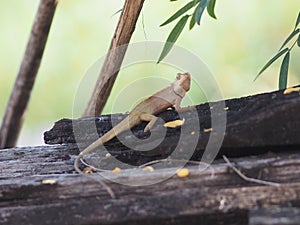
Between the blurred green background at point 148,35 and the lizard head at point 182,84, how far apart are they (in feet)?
4.14

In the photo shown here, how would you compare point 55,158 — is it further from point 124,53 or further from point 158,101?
point 124,53

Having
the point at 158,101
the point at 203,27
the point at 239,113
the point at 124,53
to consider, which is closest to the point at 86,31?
the point at 203,27


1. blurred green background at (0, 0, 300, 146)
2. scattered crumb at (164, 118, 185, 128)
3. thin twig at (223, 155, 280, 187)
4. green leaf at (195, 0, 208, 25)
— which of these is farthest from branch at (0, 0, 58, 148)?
thin twig at (223, 155, 280, 187)

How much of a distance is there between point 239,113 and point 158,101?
1.61ft

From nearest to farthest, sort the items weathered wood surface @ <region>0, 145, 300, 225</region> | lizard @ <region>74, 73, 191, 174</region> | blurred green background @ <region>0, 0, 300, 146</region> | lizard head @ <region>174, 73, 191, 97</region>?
weathered wood surface @ <region>0, 145, 300, 225</region> < lizard @ <region>74, 73, 191, 174</region> < lizard head @ <region>174, 73, 191, 97</region> < blurred green background @ <region>0, 0, 300, 146</region>

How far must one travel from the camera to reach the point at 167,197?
44.0 inches

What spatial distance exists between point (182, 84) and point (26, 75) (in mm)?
1131

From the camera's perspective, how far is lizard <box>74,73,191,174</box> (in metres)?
1.56

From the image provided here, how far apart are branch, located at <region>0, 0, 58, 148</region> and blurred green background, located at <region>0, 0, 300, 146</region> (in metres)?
0.39

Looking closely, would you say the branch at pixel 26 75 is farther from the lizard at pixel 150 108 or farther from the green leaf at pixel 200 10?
the green leaf at pixel 200 10

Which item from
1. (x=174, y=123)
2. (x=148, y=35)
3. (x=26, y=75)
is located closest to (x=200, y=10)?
(x=174, y=123)

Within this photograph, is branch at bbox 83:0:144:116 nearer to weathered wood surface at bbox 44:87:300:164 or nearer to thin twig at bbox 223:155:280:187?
weathered wood surface at bbox 44:87:300:164

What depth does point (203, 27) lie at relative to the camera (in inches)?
145

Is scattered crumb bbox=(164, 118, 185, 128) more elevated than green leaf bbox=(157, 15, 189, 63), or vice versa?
green leaf bbox=(157, 15, 189, 63)
